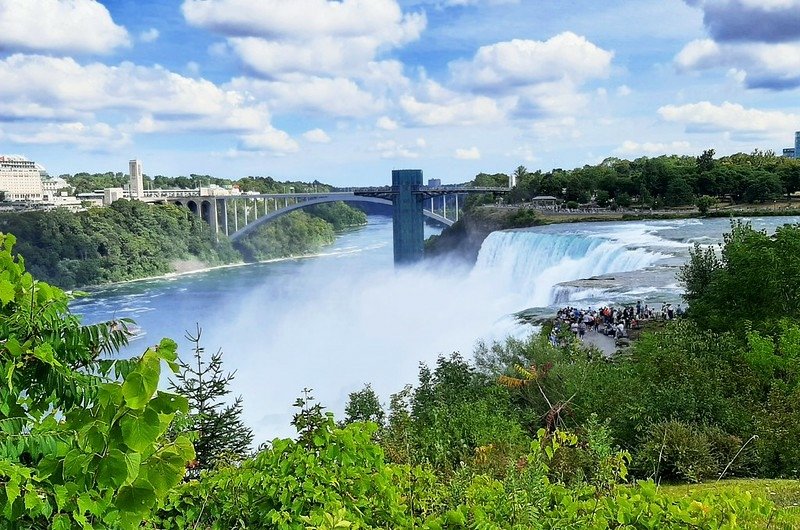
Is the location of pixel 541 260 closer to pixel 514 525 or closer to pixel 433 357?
pixel 433 357

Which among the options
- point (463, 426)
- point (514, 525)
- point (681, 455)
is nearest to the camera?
point (514, 525)

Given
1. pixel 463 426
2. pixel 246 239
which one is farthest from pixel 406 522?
pixel 246 239

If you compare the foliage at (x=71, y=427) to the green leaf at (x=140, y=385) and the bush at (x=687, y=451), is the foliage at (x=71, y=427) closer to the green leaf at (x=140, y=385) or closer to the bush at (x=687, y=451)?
the green leaf at (x=140, y=385)

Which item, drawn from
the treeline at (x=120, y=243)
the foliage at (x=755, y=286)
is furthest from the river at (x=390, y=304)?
the treeline at (x=120, y=243)

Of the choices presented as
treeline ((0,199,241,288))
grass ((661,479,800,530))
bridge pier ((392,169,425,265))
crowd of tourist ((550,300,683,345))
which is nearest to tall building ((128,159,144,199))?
treeline ((0,199,241,288))

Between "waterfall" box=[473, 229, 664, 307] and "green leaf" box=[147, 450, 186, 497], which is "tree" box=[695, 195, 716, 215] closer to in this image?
"waterfall" box=[473, 229, 664, 307]

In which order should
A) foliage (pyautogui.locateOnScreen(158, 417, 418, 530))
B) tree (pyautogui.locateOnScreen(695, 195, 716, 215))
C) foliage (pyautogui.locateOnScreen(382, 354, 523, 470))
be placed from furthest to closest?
1. tree (pyautogui.locateOnScreen(695, 195, 716, 215))
2. foliage (pyautogui.locateOnScreen(382, 354, 523, 470))
3. foliage (pyautogui.locateOnScreen(158, 417, 418, 530))

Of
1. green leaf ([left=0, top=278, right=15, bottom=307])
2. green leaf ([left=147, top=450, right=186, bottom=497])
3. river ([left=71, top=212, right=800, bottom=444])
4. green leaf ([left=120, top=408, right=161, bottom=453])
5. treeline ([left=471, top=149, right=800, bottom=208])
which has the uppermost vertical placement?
treeline ([left=471, top=149, right=800, bottom=208])
